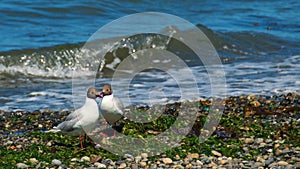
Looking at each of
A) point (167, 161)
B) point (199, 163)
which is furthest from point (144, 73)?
point (199, 163)

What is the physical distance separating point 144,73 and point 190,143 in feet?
19.0

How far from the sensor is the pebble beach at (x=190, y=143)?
648cm

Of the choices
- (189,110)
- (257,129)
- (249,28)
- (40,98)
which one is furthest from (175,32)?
(257,129)

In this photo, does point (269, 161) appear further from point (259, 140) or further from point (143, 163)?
point (143, 163)

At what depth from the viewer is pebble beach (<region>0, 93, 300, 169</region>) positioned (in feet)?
21.2

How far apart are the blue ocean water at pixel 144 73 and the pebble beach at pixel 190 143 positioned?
1337 millimetres

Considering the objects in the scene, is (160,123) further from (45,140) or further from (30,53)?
(30,53)

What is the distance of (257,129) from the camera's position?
7.68m

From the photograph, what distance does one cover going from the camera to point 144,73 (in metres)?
12.9

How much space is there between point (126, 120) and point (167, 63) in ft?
19.1

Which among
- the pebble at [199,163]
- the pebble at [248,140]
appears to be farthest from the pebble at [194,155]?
the pebble at [248,140]

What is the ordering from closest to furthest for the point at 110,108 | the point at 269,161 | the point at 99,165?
1. the point at 269,161
2. the point at 99,165
3. the point at 110,108

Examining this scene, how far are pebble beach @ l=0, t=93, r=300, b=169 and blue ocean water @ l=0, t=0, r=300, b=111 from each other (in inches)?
52.6

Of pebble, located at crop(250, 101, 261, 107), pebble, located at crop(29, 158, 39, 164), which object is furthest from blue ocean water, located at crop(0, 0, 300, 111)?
pebble, located at crop(29, 158, 39, 164)
